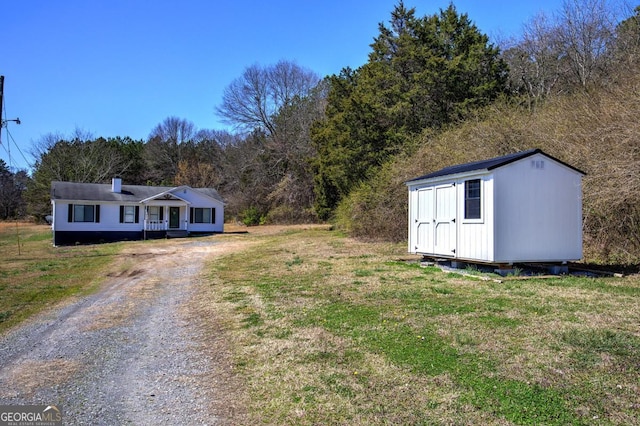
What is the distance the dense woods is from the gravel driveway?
944cm

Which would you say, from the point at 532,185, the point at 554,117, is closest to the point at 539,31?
the point at 554,117

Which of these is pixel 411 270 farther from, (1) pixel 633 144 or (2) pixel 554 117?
(2) pixel 554 117

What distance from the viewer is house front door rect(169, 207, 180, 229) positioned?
99.5 ft

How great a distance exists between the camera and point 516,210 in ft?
31.4

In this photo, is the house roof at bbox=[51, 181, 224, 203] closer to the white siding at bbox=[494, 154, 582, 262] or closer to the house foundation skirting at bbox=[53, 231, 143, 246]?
the house foundation skirting at bbox=[53, 231, 143, 246]

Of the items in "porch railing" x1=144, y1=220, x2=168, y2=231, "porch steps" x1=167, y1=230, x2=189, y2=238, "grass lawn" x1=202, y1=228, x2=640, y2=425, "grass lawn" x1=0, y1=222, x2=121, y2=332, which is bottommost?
"grass lawn" x1=0, y1=222, x2=121, y2=332

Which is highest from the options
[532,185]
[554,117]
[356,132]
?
[356,132]

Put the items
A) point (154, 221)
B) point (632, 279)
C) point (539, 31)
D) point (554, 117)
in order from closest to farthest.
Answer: point (632, 279) < point (554, 117) < point (539, 31) < point (154, 221)

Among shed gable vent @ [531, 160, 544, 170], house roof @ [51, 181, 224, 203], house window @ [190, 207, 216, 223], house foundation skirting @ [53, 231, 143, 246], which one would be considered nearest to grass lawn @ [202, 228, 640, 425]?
shed gable vent @ [531, 160, 544, 170]

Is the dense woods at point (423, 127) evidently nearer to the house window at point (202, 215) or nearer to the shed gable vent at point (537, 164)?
the shed gable vent at point (537, 164)

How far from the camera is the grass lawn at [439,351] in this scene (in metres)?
3.42

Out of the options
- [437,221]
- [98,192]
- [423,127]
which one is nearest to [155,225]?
[98,192]

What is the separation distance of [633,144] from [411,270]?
5.61m

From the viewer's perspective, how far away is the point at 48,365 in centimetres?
481
